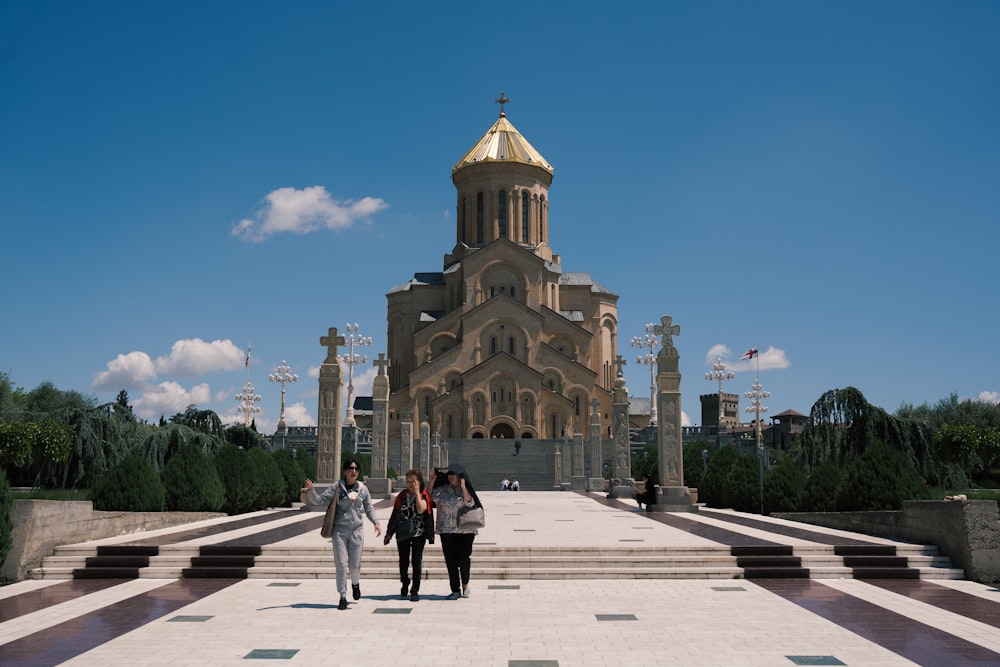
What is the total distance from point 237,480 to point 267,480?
1634 mm

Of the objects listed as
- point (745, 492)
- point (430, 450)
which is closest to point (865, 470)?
point (745, 492)

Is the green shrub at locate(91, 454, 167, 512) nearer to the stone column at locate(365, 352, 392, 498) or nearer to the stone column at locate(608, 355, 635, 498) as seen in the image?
the stone column at locate(365, 352, 392, 498)

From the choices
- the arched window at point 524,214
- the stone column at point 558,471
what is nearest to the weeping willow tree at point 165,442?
the stone column at point 558,471

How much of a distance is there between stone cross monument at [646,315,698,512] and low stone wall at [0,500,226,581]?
39.1 ft

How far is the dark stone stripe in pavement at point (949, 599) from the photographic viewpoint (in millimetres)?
7895

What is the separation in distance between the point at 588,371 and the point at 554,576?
45497 millimetres

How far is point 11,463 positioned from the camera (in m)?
29.8

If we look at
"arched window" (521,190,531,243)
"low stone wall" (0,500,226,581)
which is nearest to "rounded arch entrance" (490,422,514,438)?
"arched window" (521,190,531,243)

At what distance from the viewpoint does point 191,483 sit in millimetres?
16547

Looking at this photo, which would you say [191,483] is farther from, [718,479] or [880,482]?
[718,479]

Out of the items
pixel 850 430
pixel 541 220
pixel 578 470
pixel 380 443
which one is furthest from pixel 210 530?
pixel 541 220

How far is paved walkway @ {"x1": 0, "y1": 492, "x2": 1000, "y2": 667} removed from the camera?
6242 mm

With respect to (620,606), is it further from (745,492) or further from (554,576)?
(745,492)

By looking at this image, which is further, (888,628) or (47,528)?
(47,528)
